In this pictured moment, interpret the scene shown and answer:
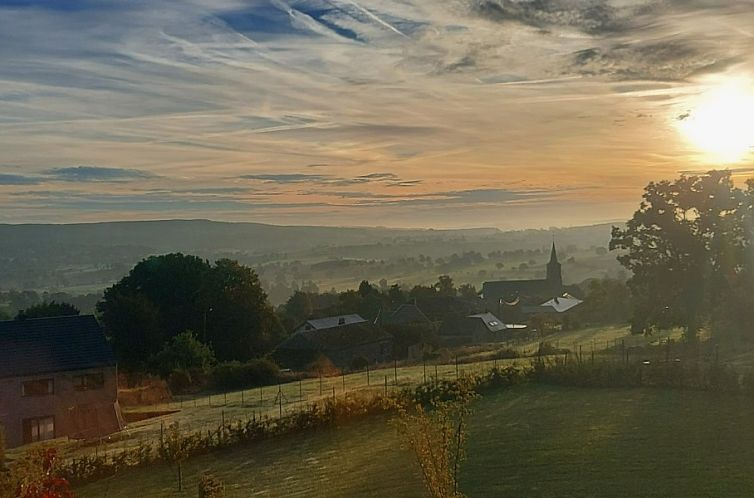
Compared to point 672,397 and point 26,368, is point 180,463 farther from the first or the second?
point 672,397

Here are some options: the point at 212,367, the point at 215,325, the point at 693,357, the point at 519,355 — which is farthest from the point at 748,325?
the point at 215,325

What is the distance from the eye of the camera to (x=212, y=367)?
40.1 m

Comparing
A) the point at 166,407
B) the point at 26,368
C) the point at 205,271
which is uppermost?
the point at 205,271

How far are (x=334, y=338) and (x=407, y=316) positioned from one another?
16.9 m

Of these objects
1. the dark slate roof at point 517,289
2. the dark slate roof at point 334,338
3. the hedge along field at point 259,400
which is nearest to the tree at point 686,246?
the hedge along field at point 259,400

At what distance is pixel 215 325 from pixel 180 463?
104ft

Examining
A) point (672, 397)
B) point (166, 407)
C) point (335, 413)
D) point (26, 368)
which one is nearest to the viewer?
point (335, 413)

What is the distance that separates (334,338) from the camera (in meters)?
47.8

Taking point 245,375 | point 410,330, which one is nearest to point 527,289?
point 410,330

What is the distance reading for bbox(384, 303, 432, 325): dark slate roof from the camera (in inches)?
2474

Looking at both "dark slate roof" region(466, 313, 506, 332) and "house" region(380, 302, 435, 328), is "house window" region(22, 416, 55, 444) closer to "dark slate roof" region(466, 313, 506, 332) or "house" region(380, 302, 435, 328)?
"house" region(380, 302, 435, 328)

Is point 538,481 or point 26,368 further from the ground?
point 26,368

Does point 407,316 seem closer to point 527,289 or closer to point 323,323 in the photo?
point 323,323

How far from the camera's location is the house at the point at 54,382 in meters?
26.5
